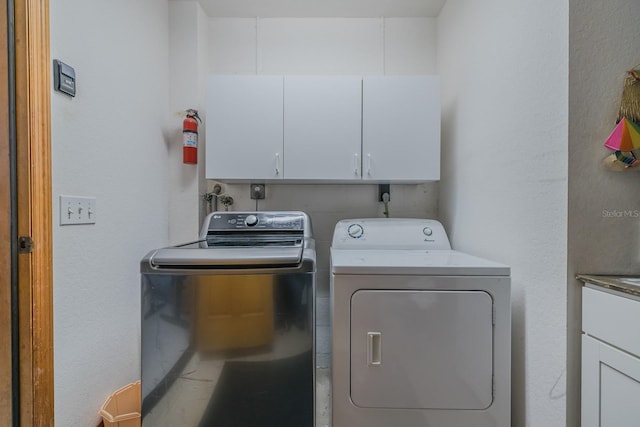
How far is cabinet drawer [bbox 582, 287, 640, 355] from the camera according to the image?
0.83 meters

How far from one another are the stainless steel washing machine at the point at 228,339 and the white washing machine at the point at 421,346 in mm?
158

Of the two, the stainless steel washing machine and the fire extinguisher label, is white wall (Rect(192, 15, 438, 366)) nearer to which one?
the fire extinguisher label

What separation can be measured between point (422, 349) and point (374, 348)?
20 centimetres

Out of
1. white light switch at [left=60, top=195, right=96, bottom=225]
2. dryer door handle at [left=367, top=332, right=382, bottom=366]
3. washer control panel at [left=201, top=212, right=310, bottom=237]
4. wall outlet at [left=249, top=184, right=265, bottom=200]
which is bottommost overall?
dryer door handle at [left=367, top=332, right=382, bottom=366]

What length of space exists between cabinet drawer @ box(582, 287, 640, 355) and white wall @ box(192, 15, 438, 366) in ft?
4.50

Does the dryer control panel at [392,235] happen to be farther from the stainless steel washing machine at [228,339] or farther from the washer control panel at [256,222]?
the stainless steel washing machine at [228,339]

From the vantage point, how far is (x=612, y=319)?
899 mm

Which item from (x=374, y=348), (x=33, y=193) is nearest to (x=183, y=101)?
(x=33, y=193)

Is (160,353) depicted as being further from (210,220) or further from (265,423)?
(210,220)

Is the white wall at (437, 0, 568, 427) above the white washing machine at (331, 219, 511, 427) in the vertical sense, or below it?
above

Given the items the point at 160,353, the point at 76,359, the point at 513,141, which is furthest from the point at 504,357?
the point at 76,359

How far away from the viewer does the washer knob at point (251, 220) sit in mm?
1819

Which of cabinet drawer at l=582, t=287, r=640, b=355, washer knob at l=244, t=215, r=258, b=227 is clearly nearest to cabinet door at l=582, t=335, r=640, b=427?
cabinet drawer at l=582, t=287, r=640, b=355

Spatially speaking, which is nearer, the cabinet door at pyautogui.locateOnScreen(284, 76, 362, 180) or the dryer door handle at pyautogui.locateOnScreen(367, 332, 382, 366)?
the dryer door handle at pyautogui.locateOnScreen(367, 332, 382, 366)
